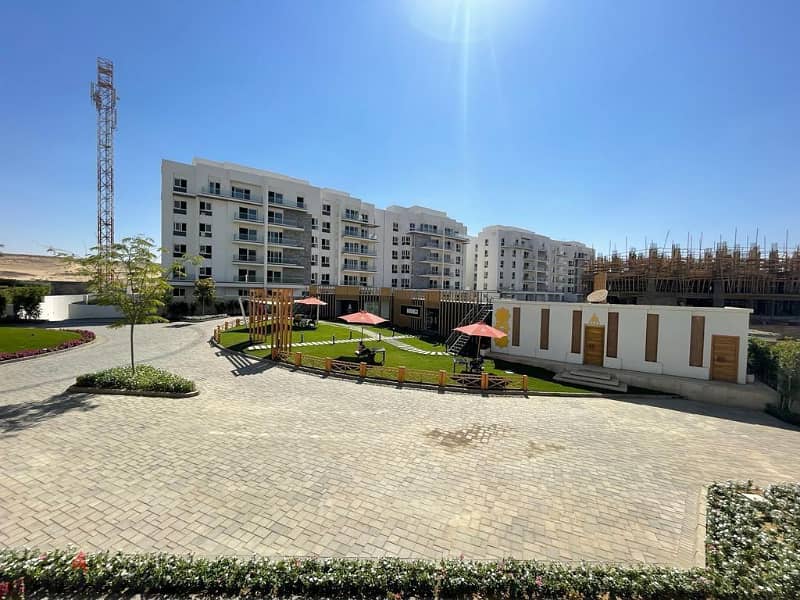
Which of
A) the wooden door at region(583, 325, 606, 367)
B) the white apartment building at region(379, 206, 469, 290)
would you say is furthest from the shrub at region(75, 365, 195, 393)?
the white apartment building at region(379, 206, 469, 290)

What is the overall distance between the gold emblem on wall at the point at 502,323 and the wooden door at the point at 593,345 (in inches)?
167

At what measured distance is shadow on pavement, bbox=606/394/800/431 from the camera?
41.0 ft

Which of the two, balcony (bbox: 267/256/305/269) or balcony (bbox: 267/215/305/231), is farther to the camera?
Result: balcony (bbox: 267/215/305/231)

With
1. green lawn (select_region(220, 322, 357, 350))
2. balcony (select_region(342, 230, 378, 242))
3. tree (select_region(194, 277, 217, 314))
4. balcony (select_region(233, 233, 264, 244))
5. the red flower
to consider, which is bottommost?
the red flower

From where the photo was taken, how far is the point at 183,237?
4134 centimetres

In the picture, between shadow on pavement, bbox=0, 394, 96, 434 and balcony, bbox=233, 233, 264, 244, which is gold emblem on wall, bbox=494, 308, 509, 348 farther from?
balcony, bbox=233, 233, 264, 244

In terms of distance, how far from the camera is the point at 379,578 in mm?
4668

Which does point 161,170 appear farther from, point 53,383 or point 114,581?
point 114,581

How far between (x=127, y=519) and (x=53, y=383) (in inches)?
445

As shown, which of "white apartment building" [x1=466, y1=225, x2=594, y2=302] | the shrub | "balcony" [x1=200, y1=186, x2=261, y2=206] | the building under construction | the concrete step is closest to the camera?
the shrub

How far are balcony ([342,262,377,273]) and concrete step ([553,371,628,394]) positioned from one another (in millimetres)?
44373

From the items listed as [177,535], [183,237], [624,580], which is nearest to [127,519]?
[177,535]

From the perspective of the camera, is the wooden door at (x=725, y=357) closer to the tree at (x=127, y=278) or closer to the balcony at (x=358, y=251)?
the tree at (x=127, y=278)

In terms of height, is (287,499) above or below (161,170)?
below
